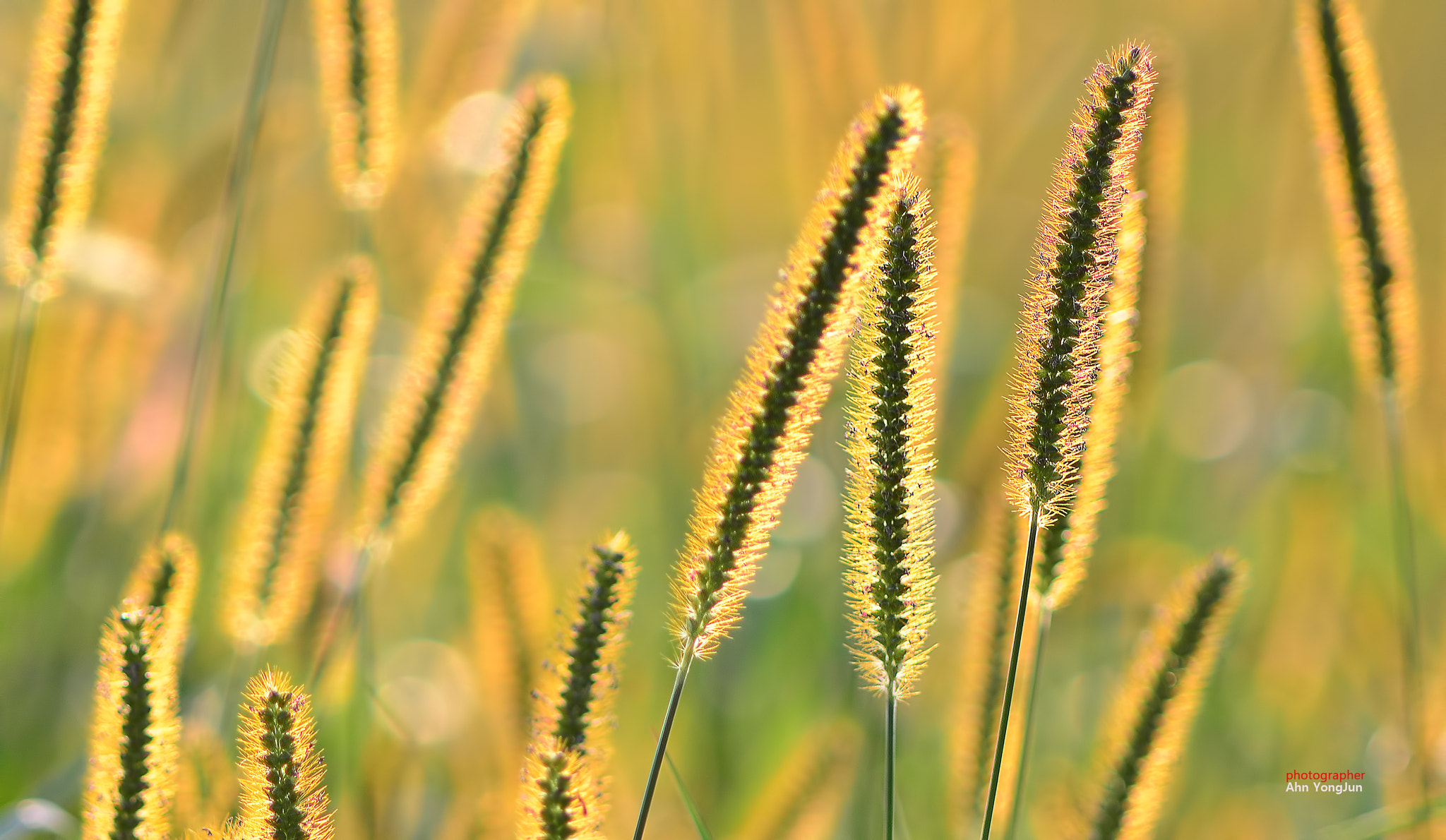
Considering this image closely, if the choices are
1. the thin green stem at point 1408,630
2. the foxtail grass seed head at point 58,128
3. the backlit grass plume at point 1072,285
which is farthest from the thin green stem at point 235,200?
the thin green stem at point 1408,630

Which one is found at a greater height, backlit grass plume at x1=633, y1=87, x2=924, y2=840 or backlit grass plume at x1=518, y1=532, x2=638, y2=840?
backlit grass plume at x1=633, y1=87, x2=924, y2=840

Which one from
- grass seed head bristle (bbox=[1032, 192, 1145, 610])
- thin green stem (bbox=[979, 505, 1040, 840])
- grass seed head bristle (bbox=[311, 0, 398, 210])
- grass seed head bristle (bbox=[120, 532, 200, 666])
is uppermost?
grass seed head bristle (bbox=[311, 0, 398, 210])

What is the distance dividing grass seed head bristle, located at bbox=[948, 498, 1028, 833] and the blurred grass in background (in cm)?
15

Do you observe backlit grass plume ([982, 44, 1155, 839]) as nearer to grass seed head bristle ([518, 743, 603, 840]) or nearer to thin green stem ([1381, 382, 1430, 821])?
grass seed head bristle ([518, 743, 603, 840])

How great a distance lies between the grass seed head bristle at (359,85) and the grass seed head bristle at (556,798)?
1368mm

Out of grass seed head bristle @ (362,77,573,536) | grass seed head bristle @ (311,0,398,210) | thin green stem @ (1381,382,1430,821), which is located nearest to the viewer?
grass seed head bristle @ (362,77,573,536)

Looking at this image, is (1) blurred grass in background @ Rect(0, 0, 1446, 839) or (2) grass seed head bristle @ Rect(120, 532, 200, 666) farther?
(1) blurred grass in background @ Rect(0, 0, 1446, 839)

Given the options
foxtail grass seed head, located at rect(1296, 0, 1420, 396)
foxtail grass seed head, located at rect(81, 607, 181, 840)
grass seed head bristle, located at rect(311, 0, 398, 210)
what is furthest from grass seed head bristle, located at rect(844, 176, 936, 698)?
grass seed head bristle, located at rect(311, 0, 398, 210)

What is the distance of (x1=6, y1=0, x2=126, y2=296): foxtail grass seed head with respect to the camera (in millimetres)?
1551

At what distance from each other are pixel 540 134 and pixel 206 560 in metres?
1.69

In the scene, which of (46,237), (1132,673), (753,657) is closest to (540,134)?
(46,237)

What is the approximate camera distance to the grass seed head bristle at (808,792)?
1.76m

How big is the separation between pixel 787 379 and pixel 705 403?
2.05 m

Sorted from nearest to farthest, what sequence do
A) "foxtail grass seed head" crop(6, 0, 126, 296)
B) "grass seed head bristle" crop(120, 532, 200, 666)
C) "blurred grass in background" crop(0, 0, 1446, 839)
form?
"grass seed head bristle" crop(120, 532, 200, 666) < "foxtail grass seed head" crop(6, 0, 126, 296) < "blurred grass in background" crop(0, 0, 1446, 839)
